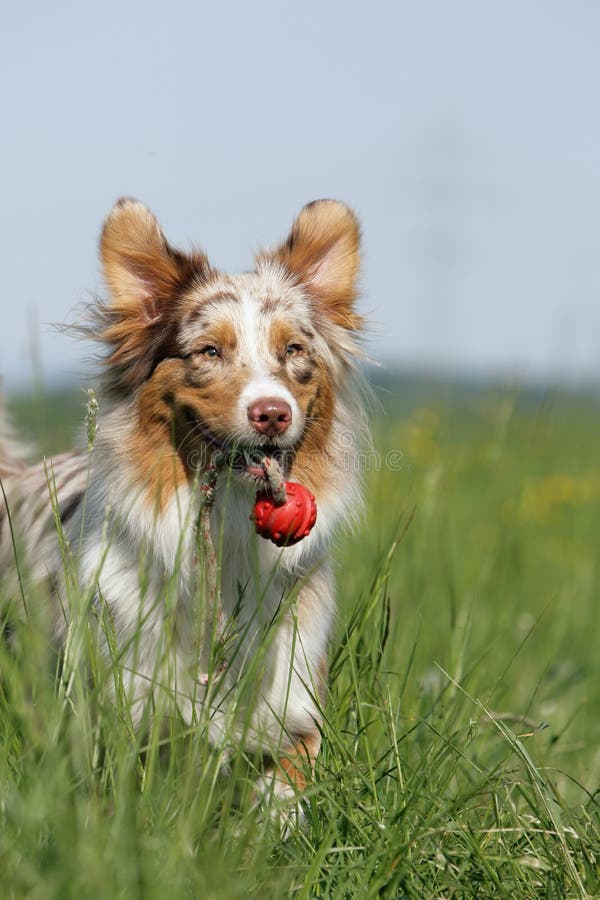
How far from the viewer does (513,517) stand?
6.62m

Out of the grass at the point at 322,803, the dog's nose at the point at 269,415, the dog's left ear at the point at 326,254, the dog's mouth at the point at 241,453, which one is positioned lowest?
the grass at the point at 322,803

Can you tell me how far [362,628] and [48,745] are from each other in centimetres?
146

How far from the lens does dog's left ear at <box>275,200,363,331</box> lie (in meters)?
4.44

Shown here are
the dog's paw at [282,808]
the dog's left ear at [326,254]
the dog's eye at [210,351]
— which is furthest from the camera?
the dog's left ear at [326,254]

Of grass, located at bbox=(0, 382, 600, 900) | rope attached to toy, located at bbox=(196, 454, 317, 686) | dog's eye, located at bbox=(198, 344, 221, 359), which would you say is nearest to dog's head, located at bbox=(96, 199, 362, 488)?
dog's eye, located at bbox=(198, 344, 221, 359)

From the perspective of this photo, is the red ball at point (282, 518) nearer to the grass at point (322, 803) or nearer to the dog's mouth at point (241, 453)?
the dog's mouth at point (241, 453)

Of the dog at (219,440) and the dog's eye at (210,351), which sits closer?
the dog at (219,440)

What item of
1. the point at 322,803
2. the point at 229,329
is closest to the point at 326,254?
the point at 229,329

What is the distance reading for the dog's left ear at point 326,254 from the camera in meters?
4.44

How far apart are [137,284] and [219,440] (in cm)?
85

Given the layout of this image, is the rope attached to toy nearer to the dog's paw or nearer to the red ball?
the red ball

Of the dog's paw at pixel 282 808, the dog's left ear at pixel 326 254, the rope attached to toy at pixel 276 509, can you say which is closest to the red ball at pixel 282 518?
the rope attached to toy at pixel 276 509

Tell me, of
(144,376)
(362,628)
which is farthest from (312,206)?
(362,628)

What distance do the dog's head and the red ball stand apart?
0.22 m
